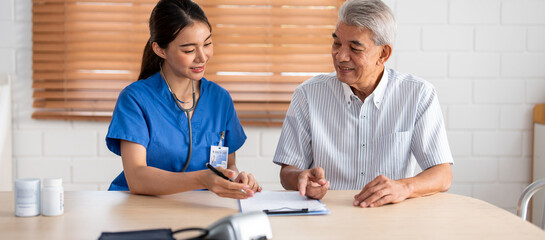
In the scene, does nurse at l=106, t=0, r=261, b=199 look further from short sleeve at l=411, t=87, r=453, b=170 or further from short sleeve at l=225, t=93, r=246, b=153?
short sleeve at l=411, t=87, r=453, b=170

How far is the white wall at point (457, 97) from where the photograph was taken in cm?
286

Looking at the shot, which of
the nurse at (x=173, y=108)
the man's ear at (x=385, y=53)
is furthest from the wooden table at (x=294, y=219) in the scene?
the man's ear at (x=385, y=53)

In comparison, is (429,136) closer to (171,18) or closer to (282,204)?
(282,204)

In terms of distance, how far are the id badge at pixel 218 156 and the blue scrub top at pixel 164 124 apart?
0.04m

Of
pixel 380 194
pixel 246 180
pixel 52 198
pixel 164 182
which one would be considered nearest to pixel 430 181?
pixel 380 194

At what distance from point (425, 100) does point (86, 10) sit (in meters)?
1.83

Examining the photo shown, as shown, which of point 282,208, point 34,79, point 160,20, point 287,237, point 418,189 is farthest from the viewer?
point 34,79

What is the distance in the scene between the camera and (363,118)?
202 cm

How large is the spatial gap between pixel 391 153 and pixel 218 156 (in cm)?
64

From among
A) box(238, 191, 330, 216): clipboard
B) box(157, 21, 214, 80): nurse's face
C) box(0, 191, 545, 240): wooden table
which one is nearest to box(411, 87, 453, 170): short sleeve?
box(0, 191, 545, 240): wooden table

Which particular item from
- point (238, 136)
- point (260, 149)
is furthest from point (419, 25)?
point (238, 136)

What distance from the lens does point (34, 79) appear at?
281 cm

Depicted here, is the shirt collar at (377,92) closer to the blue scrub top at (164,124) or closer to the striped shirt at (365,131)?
the striped shirt at (365,131)

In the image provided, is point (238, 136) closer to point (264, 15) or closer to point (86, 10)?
point (264, 15)
